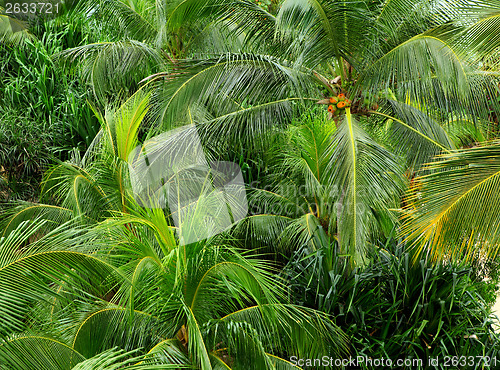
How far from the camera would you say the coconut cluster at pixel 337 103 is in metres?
5.21

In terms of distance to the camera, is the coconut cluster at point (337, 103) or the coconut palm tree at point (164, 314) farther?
the coconut cluster at point (337, 103)

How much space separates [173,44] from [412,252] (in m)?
5.04

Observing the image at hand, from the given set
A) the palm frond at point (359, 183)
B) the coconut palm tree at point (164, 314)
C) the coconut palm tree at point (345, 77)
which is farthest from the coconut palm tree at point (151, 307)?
the coconut palm tree at point (345, 77)

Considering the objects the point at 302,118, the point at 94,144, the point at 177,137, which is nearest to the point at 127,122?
the point at 177,137

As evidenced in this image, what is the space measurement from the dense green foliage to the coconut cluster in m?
0.03

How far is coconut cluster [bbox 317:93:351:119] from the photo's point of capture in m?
5.21

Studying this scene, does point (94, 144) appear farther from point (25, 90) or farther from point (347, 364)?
point (347, 364)

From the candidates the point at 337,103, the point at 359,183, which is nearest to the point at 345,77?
A: the point at 337,103
